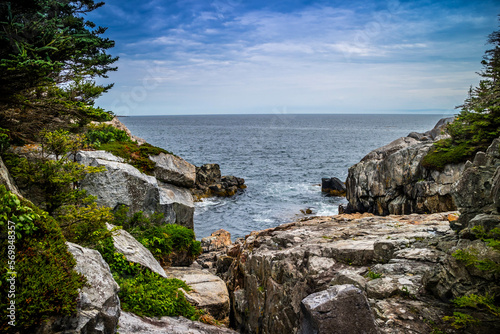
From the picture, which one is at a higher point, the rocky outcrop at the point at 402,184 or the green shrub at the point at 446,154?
the green shrub at the point at 446,154

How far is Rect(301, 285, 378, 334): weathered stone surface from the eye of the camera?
5.52 metres

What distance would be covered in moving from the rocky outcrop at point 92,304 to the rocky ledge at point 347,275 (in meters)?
3.82

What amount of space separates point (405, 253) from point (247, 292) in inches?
226

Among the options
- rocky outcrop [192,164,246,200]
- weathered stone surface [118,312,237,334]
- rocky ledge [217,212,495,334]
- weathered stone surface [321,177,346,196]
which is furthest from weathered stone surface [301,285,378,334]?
weathered stone surface [321,177,346,196]

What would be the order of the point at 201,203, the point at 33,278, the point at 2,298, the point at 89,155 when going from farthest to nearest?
the point at 201,203, the point at 89,155, the point at 33,278, the point at 2,298

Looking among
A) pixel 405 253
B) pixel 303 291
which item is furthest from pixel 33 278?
pixel 405 253

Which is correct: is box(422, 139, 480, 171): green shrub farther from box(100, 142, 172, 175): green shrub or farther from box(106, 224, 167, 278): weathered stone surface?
box(106, 224, 167, 278): weathered stone surface

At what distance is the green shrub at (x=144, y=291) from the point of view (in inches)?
327

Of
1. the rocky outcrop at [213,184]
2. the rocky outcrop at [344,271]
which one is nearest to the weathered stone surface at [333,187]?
the rocky outcrop at [213,184]

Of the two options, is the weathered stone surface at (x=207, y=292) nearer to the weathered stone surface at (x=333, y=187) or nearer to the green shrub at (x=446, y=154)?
the green shrub at (x=446, y=154)

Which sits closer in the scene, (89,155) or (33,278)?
(33,278)

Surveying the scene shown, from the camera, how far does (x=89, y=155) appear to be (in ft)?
43.3

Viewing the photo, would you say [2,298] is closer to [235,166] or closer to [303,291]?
[303,291]

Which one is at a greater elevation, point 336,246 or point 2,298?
point 2,298
